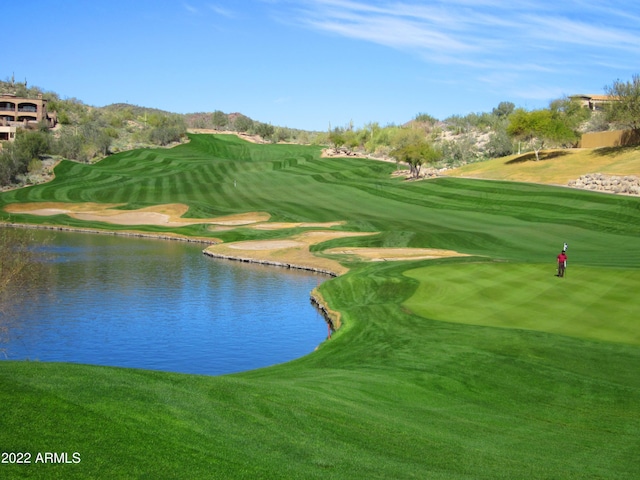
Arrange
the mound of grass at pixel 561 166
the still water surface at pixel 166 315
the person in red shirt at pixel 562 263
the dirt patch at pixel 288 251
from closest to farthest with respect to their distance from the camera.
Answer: the still water surface at pixel 166 315 < the person in red shirt at pixel 562 263 < the dirt patch at pixel 288 251 < the mound of grass at pixel 561 166

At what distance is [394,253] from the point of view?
188ft

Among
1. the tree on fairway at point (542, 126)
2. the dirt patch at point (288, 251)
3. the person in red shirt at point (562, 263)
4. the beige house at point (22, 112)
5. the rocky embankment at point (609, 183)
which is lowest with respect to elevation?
the dirt patch at point (288, 251)

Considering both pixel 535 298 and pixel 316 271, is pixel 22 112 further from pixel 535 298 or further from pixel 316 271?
pixel 535 298

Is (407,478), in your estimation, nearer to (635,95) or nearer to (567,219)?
(567,219)

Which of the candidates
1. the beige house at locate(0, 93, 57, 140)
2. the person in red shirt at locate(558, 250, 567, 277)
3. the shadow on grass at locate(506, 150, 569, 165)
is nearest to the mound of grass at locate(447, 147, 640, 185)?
the shadow on grass at locate(506, 150, 569, 165)

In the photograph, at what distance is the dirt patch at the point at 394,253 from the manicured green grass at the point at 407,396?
278cm

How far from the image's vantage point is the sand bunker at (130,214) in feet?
270

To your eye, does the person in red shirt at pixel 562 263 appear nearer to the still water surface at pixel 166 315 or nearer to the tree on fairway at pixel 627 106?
the still water surface at pixel 166 315

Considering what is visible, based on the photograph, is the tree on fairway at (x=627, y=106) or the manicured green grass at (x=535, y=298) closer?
the manicured green grass at (x=535, y=298)

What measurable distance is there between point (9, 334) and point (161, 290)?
46.0ft

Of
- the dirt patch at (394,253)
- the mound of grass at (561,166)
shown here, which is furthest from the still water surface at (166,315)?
the mound of grass at (561,166)

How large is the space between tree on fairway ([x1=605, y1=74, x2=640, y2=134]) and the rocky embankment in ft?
40.4

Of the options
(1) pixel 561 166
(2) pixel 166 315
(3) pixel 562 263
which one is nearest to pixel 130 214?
(2) pixel 166 315

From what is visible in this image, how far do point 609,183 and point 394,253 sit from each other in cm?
3824
